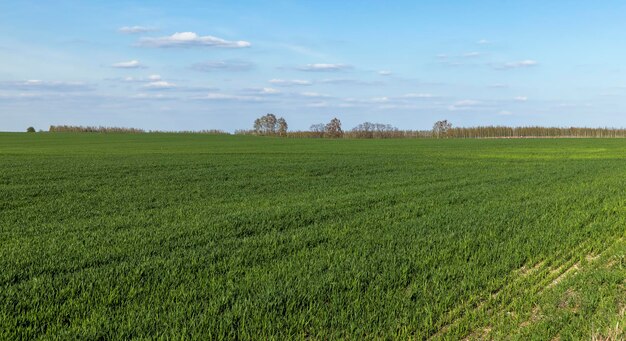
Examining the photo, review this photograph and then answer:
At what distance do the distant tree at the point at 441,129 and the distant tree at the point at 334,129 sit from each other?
2078 centimetres

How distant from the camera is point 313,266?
758 centimetres

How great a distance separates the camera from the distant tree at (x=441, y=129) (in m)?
116

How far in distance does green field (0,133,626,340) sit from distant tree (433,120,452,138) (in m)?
103

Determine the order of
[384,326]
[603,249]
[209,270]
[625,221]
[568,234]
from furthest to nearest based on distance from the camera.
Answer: [625,221], [568,234], [603,249], [209,270], [384,326]

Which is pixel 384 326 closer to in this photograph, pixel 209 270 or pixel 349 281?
pixel 349 281

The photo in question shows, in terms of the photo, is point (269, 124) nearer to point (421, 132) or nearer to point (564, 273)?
point (421, 132)

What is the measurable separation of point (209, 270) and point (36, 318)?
7.39 ft

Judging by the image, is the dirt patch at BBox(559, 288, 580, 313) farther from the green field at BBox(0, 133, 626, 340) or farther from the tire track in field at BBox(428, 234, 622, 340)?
the tire track in field at BBox(428, 234, 622, 340)

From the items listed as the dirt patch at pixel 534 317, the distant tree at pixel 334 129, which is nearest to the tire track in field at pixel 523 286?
the dirt patch at pixel 534 317

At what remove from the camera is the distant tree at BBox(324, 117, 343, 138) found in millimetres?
110062

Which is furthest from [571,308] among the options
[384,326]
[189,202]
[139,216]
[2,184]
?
[2,184]

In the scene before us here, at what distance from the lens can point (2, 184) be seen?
18.1 meters

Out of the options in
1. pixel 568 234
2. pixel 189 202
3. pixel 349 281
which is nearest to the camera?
pixel 349 281

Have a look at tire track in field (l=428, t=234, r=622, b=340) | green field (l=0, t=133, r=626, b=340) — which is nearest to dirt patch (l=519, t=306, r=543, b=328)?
green field (l=0, t=133, r=626, b=340)
